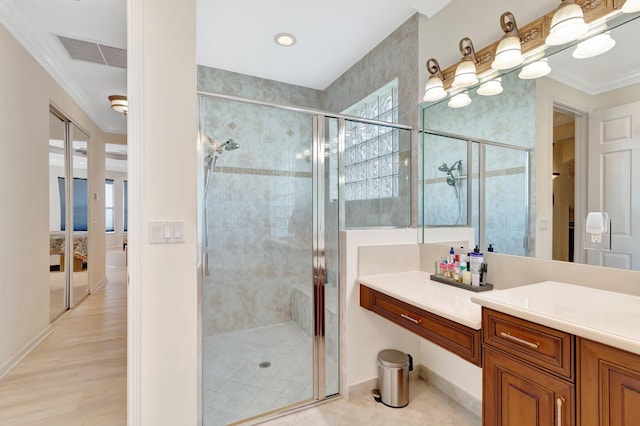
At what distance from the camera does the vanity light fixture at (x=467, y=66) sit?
185 cm

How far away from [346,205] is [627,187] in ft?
4.68

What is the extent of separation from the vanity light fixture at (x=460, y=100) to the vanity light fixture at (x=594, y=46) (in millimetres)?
586

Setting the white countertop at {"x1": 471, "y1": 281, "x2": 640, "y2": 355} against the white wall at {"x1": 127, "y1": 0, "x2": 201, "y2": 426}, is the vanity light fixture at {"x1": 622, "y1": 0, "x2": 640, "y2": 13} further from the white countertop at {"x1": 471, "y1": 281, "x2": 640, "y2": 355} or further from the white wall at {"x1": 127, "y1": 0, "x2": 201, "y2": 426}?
the white wall at {"x1": 127, "y1": 0, "x2": 201, "y2": 426}

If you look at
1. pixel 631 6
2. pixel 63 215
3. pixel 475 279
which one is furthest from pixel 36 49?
pixel 631 6

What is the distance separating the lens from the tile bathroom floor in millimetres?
1771

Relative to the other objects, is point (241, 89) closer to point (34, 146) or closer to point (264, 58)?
point (264, 58)

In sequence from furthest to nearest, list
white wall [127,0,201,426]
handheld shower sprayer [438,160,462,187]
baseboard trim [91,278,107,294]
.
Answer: baseboard trim [91,278,107,294] < handheld shower sprayer [438,160,462,187] < white wall [127,0,201,426]

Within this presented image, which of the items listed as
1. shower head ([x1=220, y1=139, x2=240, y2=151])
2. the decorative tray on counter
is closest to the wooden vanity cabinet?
the decorative tray on counter

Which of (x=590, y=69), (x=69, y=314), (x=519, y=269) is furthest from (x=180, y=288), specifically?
(x=69, y=314)

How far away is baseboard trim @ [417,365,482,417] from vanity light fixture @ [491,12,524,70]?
1996 mm

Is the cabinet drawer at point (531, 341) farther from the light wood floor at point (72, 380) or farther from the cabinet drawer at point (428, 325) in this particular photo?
the light wood floor at point (72, 380)

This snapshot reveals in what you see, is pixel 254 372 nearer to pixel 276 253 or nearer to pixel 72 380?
pixel 276 253

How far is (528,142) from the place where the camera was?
1618 mm

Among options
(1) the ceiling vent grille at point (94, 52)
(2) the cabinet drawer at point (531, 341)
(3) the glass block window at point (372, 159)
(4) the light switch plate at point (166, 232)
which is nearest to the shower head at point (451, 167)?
(3) the glass block window at point (372, 159)
